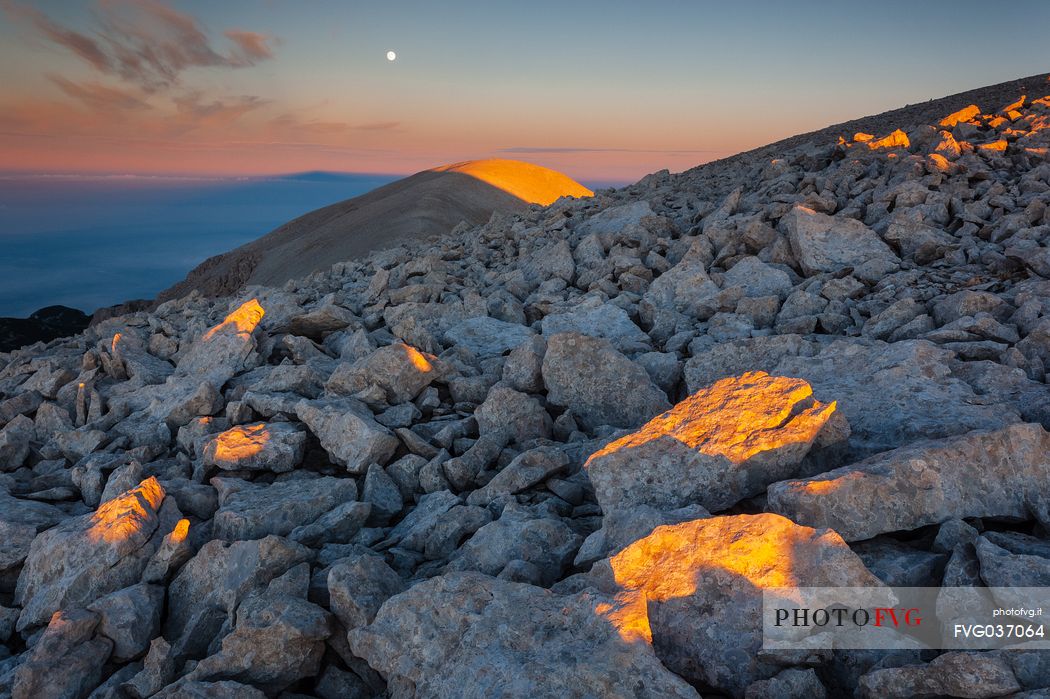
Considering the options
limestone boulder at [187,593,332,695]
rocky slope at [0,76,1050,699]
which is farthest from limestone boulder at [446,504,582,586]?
limestone boulder at [187,593,332,695]

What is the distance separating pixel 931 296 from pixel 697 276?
2.28m

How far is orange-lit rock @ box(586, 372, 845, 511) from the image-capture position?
3.74 meters

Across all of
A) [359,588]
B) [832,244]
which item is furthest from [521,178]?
[359,588]

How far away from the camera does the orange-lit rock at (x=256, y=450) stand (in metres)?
5.22

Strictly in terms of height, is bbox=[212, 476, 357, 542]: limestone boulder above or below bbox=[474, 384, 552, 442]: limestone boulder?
below

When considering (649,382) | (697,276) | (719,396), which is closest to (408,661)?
(719,396)

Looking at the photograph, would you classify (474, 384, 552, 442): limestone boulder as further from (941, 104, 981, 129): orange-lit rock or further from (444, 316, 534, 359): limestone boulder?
(941, 104, 981, 129): orange-lit rock

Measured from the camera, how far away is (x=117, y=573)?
4.37 meters

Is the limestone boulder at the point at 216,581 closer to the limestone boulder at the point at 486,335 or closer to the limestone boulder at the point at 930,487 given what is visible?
the limestone boulder at the point at 930,487

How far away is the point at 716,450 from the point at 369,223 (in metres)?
29.9

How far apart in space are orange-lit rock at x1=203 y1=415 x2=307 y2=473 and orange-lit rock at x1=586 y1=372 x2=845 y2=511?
255 cm

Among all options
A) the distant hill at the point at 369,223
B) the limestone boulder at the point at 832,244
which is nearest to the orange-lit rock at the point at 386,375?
the limestone boulder at the point at 832,244

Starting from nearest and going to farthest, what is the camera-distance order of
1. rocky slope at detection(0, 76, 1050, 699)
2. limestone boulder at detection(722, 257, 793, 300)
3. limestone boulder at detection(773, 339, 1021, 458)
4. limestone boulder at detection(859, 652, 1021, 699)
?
1. limestone boulder at detection(859, 652, 1021, 699)
2. rocky slope at detection(0, 76, 1050, 699)
3. limestone boulder at detection(773, 339, 1021, 458)
4. limestone boulder at detection(722, 257, 793, 300)

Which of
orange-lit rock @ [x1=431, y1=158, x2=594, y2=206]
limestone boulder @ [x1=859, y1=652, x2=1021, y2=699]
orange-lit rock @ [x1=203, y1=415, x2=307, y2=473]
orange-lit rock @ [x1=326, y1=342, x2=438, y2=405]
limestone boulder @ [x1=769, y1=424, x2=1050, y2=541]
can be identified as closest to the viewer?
limestone boulder @ [x1=859, y1=652, x2=1021, y2=699]
